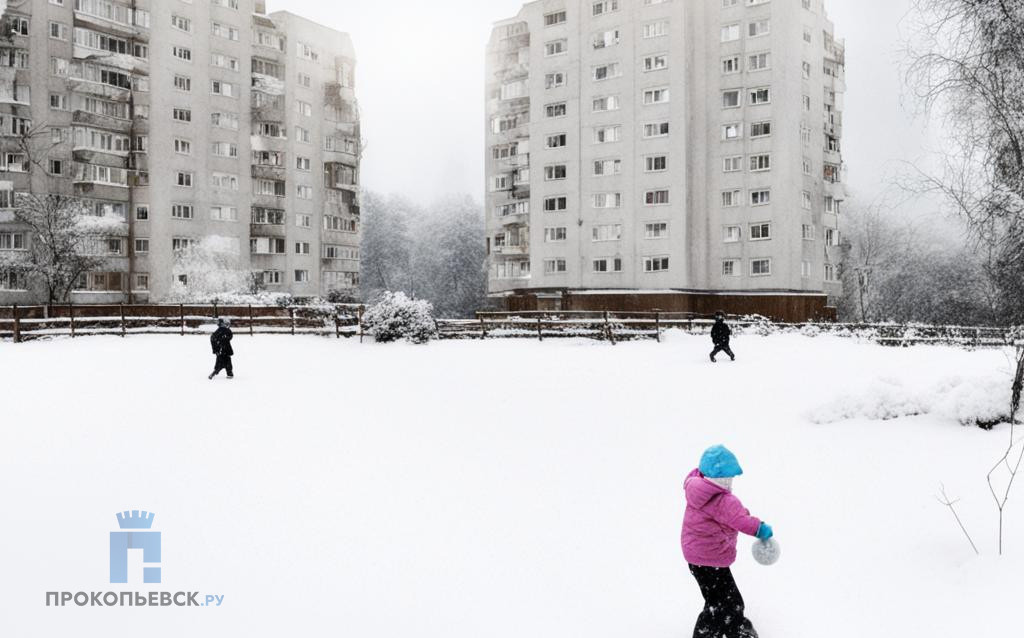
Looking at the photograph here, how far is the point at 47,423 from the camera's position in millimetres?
14797

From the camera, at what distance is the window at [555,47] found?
179 ft

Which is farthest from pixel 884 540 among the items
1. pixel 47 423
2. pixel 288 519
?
pixel 47 423

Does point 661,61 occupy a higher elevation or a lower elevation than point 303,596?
higher

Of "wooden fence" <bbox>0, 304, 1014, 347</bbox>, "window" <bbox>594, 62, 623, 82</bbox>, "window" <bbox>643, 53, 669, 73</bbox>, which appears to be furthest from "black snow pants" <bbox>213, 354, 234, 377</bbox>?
"window" <bbox>594, 62, 623, 82</bbox>

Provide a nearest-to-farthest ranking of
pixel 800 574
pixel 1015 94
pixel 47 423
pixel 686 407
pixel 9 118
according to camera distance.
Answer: pixel 800 574 < pixel 1015 94 < pixel 47 423 < pixel 686 407 < pixel 9 118

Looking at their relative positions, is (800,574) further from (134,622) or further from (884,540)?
(134,622)

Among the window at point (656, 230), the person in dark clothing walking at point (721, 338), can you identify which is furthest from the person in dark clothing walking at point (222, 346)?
the window at point (656, 230)

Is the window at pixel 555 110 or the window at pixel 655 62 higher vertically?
the window at pixel 655 62

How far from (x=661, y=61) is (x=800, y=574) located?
47869 millimetres

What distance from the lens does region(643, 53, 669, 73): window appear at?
50.2 metres

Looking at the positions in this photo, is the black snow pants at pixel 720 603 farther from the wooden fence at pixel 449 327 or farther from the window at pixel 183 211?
the window at pixel 183 211

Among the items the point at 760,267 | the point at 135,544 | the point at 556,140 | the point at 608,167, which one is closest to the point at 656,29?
the point at 608,167

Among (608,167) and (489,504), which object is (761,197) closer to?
(608,167)

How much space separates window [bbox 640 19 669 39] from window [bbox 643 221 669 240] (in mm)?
12733
